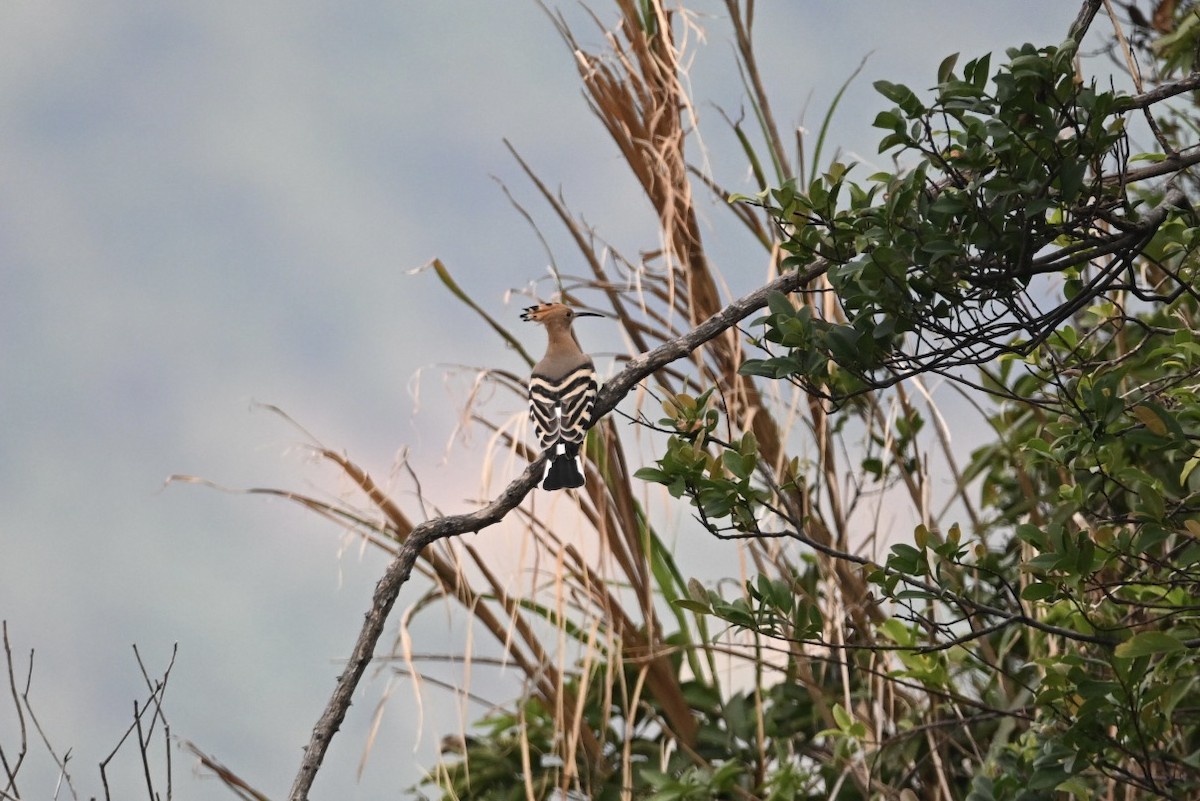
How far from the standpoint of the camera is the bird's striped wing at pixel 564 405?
275 centimetres

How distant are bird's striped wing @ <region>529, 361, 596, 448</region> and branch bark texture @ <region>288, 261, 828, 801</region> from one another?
41cm

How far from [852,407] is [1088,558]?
2.14 meters

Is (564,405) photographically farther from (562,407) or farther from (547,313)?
(547,313)

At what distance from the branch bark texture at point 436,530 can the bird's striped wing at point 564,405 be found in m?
0.41

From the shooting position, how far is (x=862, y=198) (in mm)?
1841

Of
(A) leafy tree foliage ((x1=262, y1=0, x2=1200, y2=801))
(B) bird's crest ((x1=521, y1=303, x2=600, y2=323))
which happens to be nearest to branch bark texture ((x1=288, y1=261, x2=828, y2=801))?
(A) leafy tree foliage ((x1=262, y1=0, x2=1200, y2=801))

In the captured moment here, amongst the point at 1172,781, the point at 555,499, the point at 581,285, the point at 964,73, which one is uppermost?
the point at 581,285

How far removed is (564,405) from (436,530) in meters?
0.70

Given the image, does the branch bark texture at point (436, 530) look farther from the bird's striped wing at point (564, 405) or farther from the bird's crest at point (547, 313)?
the bird's crest at point (547, 313)

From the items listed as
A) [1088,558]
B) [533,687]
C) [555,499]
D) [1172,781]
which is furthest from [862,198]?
[533,687]

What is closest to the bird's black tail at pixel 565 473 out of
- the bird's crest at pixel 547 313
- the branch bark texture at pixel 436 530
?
the branch bark texture at pixel 436 530

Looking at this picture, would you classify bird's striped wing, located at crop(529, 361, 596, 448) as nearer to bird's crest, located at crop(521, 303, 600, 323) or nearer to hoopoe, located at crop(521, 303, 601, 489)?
hoopoe, located at crop(521, 303, 601, 489)

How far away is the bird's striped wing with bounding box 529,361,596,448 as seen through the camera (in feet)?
9.02

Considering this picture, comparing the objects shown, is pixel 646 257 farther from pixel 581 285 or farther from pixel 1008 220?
pixel 1008 220
